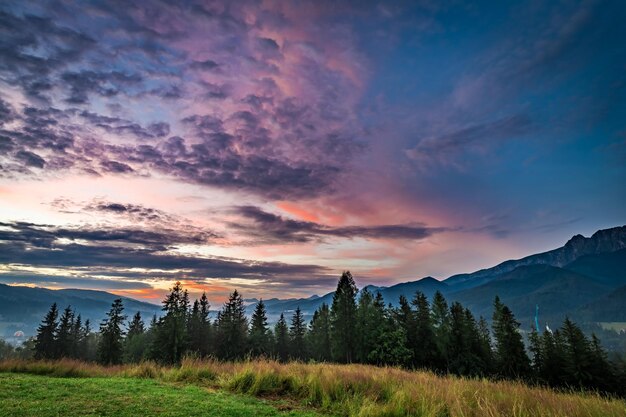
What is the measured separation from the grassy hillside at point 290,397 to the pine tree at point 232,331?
172ft

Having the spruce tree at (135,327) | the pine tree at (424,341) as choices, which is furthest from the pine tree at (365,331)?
the spruce tree at (135,327)

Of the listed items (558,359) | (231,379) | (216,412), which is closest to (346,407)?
(216,412)

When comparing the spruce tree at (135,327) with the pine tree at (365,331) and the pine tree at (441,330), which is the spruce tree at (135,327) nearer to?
the pine tree at (365,331)

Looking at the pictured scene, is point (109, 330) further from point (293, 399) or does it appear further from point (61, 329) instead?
point (293, 399)

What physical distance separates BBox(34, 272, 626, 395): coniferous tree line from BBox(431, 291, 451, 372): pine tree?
0.15m

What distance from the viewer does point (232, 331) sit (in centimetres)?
5919

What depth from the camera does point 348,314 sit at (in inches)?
2152

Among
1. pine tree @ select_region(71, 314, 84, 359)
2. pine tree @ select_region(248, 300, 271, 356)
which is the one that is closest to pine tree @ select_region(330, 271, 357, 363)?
pine tree @ select_region(248, 300, 271, 356)

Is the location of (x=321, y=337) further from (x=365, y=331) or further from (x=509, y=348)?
(x=509, y=348)

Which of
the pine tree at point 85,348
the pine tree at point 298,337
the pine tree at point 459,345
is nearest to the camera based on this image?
the pine tree at point 459,345

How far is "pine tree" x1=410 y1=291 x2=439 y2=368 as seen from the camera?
5125 centimetres

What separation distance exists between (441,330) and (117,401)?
5414cm

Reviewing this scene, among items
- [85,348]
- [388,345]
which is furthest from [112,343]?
[388,345]

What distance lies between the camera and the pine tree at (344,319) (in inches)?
2116
